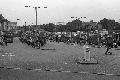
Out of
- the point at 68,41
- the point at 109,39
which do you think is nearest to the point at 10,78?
the point at 109,39

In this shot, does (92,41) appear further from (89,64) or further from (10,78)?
(10,78)

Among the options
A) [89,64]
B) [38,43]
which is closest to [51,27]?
[38,43]

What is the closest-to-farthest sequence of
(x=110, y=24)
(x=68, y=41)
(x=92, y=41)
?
(x=92, y=41)
(x=68, y=41)
(x=110, y=24)

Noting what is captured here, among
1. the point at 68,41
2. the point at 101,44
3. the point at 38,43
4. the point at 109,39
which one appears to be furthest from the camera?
the point at 68,41

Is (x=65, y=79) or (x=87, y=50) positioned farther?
(x=87, y=50)

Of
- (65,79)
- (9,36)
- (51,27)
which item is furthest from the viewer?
(51,27)

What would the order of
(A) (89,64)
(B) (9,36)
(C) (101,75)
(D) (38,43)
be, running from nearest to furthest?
(C) (101,75), (A) (89,64), (D) (38,43), (B) (9,36)

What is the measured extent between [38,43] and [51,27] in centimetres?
11696

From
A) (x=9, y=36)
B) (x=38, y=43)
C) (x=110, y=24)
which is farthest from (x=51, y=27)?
(x=38, y=43)

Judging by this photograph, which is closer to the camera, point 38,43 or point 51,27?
point 38,43

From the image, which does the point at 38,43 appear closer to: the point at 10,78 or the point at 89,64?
Answer: the point at 89,64

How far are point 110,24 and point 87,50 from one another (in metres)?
114

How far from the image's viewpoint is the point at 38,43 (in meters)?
34.9

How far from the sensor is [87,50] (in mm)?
16641
